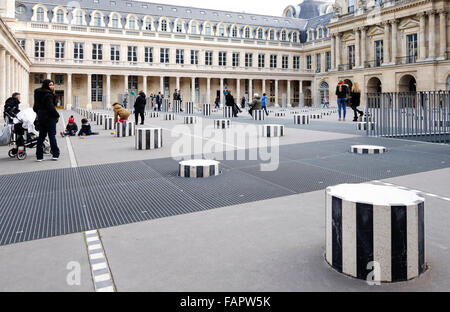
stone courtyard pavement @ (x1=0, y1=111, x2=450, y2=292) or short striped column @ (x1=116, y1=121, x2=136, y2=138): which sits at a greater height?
short striped column @ (x1=116, y1=121, x2=136, y2=138)

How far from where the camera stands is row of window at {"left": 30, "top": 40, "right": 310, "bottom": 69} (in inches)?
2053

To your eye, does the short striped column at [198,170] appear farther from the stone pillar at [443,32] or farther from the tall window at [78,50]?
the tall window at [78,50]

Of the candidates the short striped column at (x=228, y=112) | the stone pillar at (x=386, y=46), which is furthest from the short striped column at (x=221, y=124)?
the stone pillar at (x=386, y=46)

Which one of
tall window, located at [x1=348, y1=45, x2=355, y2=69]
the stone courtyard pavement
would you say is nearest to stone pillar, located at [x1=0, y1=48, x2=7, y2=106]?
the stone courtyard pavement

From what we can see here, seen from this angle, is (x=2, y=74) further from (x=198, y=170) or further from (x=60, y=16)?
(x=60, y=16)

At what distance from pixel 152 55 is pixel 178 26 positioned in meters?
6.94

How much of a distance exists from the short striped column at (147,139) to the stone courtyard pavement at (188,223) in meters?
1.68

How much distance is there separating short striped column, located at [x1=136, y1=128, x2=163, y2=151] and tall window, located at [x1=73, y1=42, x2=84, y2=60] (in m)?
47.6

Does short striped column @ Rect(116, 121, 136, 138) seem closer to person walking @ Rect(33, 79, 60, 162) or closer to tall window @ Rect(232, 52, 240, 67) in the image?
person walking @ Rect(33, 79, 60, 162)

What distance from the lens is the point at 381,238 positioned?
277 centimetres
